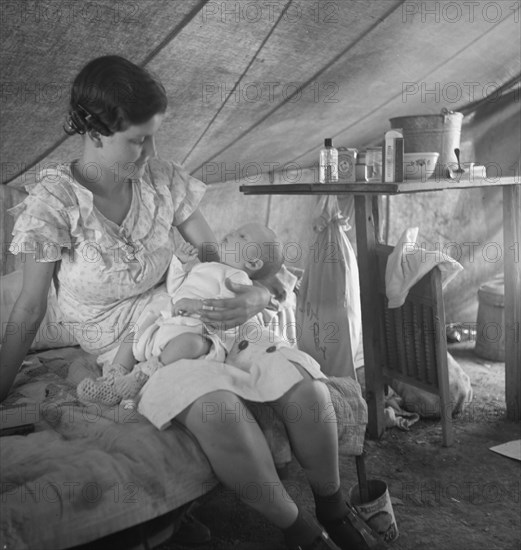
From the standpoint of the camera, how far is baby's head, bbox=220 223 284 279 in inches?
88.7

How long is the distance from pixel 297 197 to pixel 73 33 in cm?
242

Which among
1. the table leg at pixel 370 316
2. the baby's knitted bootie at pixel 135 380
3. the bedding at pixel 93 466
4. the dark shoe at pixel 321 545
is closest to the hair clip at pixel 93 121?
the baby's knitted bootie at pixel 135 380

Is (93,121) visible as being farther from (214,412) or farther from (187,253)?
(214,412)

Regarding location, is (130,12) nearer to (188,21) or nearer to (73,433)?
(188,21)

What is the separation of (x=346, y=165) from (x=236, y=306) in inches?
49.8

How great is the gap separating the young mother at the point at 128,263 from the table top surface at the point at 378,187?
2.07 feet

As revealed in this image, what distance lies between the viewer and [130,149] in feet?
6.76

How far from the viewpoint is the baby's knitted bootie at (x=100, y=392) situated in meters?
1.98

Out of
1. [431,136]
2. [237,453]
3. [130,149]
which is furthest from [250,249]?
[431,136]

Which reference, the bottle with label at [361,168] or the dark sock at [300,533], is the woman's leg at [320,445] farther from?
the bottle with label at [361,168]

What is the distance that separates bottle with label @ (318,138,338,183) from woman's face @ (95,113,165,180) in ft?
3.71

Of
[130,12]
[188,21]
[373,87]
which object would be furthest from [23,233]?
[373,87]

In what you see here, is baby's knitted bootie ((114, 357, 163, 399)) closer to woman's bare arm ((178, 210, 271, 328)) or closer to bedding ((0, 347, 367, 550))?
bedding ((0, 347, 367, 550))

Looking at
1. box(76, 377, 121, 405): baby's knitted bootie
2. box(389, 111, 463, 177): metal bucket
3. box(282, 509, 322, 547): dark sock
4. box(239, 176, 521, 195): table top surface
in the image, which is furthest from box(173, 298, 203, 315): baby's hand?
box(389, 111, 463, 177): metal bucket
